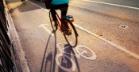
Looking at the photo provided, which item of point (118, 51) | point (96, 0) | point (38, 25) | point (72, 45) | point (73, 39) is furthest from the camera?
point (96, 0)

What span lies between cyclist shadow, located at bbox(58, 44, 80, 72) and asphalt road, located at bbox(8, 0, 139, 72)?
0.10 ft

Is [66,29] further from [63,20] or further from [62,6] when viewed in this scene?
[62,6]

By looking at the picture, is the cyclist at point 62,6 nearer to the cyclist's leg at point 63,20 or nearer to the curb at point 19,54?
the cyclist's leg at point 63,20

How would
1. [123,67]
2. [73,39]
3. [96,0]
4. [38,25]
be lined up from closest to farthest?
[123,67] < [73,39] < [38,25] < [96,0]

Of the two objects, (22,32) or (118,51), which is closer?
(118,51)

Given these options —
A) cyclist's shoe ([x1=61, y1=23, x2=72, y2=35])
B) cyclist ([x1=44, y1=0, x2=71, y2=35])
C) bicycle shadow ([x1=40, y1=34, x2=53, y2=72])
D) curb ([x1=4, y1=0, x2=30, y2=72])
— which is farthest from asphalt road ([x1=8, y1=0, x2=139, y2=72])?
cyclist ([x1=44, y1=0, x2=71, y2=35])

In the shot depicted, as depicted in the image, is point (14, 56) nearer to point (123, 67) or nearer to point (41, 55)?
point (41, 55)

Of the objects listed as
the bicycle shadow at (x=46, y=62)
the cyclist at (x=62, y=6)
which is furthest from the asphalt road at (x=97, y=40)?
the cyclist at (x=62, y=6)

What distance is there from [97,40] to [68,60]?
6.14 feet

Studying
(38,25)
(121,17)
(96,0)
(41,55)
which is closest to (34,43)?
(41,55)

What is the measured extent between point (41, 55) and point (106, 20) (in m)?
4.55

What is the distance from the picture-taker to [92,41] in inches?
324

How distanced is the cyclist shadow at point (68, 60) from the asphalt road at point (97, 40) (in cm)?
3

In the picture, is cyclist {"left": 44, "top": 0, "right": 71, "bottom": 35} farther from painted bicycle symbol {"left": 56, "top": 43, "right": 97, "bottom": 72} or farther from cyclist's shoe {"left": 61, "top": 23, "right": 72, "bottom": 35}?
painted bicycle symbol {"left": 56, "top": 43, "right": 97, "bottom": 72}
